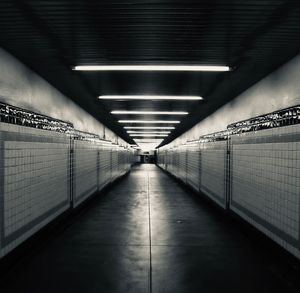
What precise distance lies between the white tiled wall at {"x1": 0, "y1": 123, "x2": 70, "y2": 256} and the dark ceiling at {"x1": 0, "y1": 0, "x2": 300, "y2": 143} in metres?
1.23

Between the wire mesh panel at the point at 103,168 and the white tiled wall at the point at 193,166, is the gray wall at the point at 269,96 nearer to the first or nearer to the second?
the white tiled wall at the point at 193,166

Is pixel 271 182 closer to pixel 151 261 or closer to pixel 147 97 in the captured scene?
pixel 151 261

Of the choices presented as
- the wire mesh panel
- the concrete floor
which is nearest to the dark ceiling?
the concrete floor

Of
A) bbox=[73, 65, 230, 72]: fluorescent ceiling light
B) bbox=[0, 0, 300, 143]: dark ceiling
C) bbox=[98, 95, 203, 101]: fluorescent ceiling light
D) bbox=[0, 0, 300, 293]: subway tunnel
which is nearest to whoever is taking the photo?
bbox=[0, 0, 300, 143]: dark ceiling

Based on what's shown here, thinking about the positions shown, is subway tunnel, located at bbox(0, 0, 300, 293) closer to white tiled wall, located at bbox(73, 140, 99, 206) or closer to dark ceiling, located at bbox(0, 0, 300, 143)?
dark ceiling, located at bbox(0, 0, 300, 143)

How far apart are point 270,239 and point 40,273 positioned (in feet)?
11.0

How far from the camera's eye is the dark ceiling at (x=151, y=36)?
2660 mm

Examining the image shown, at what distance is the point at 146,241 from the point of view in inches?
169

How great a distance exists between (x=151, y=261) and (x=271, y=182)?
2247 millimetres

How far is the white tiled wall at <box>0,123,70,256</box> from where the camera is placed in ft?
11.0

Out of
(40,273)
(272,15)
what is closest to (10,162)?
(40,273)

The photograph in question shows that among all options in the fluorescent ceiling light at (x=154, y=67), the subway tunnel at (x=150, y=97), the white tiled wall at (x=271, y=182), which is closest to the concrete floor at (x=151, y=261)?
the subway tunnel at (x=150, y=97)

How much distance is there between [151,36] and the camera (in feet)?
10.7

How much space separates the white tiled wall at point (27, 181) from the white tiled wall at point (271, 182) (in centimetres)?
375
